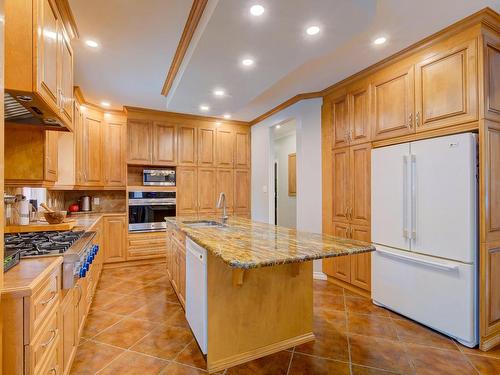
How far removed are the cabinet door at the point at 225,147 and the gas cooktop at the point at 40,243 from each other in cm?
314

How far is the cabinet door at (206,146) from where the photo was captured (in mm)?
5016

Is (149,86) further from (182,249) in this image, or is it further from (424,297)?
(424,297)

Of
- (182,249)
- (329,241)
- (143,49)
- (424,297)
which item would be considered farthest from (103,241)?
(424,297)

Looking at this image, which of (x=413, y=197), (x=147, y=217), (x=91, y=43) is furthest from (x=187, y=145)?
(x=413, y=197)

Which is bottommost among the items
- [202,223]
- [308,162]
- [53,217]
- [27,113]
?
[202,223]

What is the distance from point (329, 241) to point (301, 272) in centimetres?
41

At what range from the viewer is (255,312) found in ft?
6.42

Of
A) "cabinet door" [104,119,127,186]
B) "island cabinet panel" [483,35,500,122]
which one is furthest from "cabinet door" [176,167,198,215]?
"island cabinet panel" [483,35,500,122]

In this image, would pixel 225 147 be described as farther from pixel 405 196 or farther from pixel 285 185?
pixel 405 196

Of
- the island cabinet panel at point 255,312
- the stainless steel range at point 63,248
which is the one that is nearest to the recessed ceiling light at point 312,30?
the island cabinet panel at point 255,312

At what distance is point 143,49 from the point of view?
8.75 ft

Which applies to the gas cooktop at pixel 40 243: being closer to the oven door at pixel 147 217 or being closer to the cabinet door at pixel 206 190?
the oven door at pixel 147 217

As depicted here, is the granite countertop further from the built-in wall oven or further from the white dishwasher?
the built-in wall oven

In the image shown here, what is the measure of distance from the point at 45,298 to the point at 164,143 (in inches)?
145
